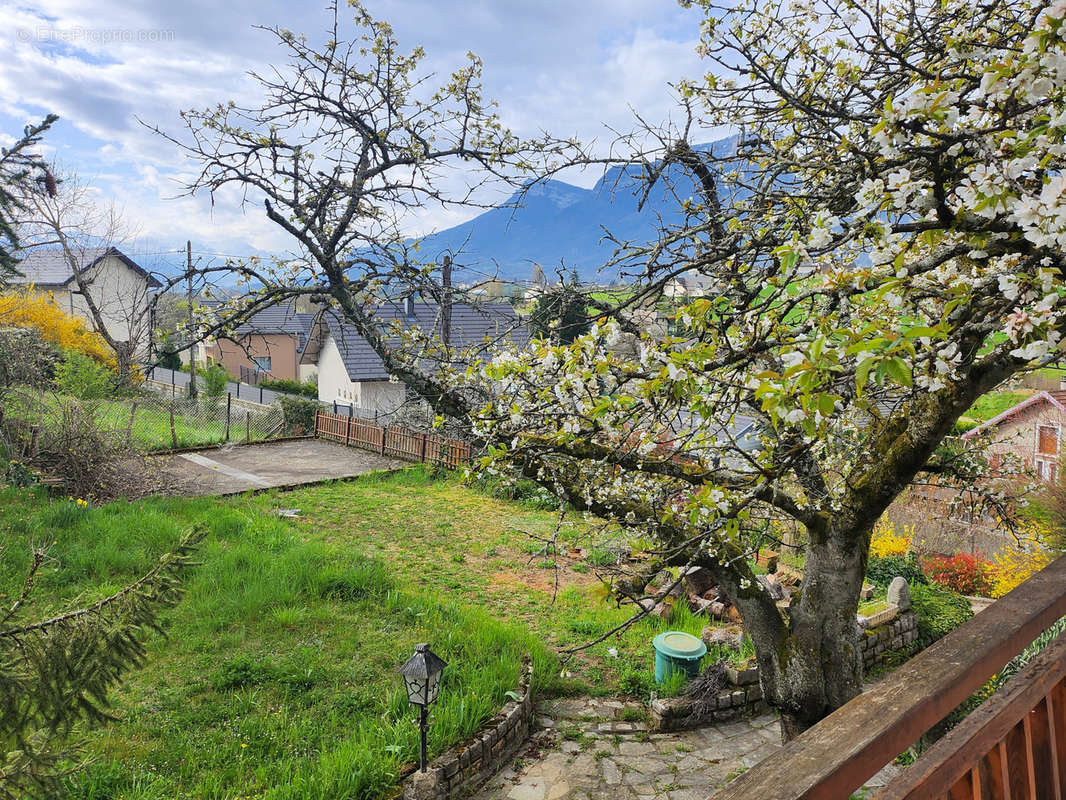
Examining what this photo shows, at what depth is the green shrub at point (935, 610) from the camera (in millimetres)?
7027

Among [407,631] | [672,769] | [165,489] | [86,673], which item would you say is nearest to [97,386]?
[165,489]

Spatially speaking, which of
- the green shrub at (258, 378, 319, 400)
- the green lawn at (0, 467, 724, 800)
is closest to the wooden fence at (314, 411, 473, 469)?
the green lawn at (0, 467, 724, 800)

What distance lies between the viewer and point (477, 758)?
439cm

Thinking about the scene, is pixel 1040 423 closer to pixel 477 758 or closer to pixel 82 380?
pixel 477 758

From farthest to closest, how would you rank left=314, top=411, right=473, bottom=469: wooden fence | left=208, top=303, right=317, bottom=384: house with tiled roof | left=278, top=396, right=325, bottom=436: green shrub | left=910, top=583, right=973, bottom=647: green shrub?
1. left=208, top=303, right=317, bottom=384: house with tiled roof
2. left=278, top=396, right=325, bottom=436: green shrub
3. left=314, top=411, right=473, bottom=469: wooden fence
4. left=910, top=583, right=973, bottom=647: green shrub

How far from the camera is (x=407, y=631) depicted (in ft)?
20.2

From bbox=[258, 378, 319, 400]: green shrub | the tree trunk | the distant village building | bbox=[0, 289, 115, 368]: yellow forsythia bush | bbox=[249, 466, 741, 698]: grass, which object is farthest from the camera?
bbox=[258, 378, 319, 400]: green shrub

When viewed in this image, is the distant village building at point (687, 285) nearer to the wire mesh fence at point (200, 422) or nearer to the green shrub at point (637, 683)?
Answer: the green shrub at point (637, 683)

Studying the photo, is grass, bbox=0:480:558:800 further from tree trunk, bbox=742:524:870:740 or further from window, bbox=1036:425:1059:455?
window, bbox=1036:425:1059:455

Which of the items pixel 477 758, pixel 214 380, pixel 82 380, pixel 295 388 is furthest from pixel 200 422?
pixel 477 758

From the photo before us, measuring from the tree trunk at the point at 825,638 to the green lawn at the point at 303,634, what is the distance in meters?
1.58

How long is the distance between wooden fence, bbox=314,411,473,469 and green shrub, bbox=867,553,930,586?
7.91 m

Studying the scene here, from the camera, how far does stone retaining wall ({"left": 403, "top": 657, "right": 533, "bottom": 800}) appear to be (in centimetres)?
393

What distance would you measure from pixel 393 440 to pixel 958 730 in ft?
50.9
